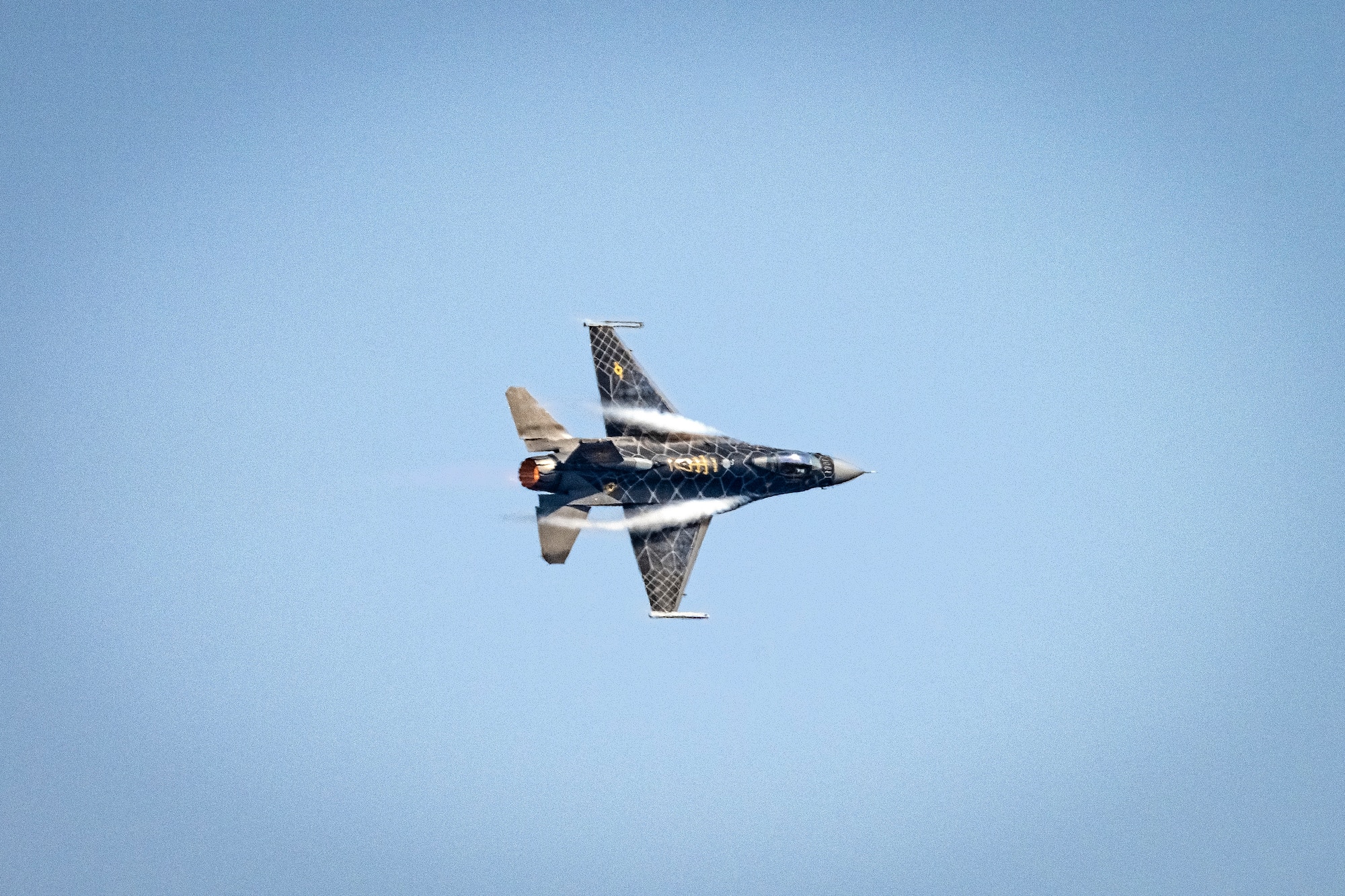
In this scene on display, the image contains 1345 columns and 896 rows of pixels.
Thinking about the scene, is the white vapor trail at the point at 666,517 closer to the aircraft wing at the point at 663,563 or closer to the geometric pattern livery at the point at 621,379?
the aircraft wing at the point at 663,563

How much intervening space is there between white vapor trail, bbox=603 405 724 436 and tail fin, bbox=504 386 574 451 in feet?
12.4

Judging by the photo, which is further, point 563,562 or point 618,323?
point 618,323

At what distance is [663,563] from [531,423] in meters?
9.59

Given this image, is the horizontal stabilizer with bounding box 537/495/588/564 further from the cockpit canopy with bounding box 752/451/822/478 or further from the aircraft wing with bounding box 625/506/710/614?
the cockpit canopy with bounding box 752/451/822/478

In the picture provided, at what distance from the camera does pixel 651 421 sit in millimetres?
79875

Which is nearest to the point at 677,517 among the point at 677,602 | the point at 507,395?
the point at 677,602

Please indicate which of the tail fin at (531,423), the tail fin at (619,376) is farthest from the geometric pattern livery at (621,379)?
the tail fin at (531,423)

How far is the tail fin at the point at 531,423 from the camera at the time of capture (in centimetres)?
7625

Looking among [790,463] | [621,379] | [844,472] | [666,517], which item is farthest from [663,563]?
[844,472]

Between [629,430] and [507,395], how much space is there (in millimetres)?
6794

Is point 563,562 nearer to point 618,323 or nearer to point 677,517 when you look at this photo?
point 677,517

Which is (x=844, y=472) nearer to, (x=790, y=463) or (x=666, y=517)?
(x=790, y=463)

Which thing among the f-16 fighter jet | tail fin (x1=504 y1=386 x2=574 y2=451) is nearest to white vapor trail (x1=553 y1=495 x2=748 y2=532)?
the f-16 fighter jet

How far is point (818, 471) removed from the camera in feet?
269
